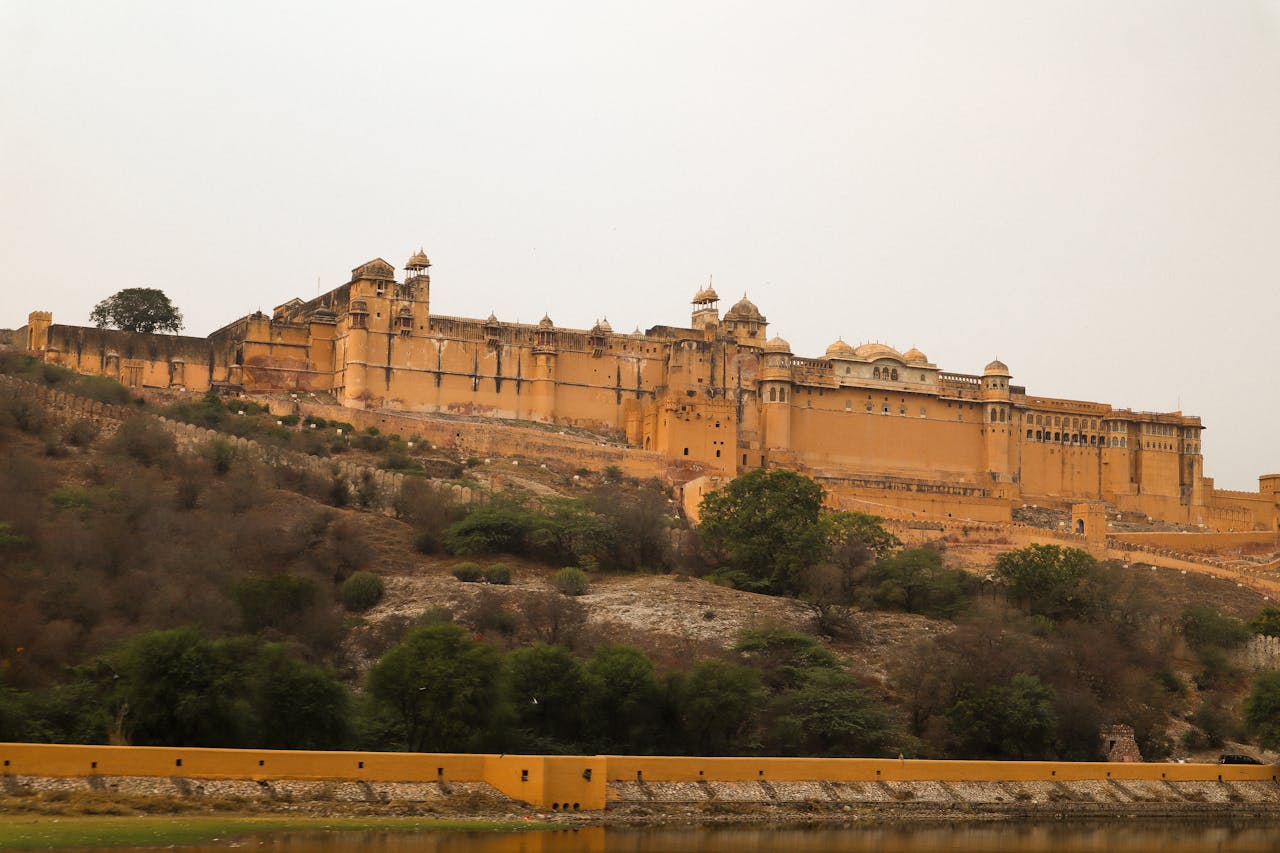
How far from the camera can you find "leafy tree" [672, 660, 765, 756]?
121 feet

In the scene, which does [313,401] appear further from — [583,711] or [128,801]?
[128,801]

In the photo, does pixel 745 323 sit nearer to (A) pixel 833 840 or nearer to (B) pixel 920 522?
(B) pixel 920 522

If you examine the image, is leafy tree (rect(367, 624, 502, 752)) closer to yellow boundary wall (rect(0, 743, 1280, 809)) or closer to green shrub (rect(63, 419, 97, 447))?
yellow boundary wall (rect(0, 743, 1280, 809))

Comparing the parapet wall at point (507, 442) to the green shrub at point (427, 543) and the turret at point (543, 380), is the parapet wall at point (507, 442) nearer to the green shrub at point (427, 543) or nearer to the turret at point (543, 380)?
the turret at point (543, 380)

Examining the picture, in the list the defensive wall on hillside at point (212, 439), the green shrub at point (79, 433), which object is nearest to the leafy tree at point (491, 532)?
the defensive wall on hillside at point (212, 439)

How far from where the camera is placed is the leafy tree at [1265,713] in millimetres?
40781

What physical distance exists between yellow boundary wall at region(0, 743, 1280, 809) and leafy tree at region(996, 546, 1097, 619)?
493 inches

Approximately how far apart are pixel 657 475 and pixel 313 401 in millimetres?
10827

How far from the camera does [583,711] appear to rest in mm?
36531

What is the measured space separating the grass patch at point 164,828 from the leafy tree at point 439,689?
4014 mm

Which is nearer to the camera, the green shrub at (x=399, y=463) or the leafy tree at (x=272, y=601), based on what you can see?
the leafy tree at (x=272, y=601)

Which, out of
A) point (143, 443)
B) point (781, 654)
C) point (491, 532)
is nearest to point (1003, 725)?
point (781, 654)

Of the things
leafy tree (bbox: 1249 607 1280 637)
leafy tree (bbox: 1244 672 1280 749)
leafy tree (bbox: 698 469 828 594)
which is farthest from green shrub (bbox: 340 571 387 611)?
leafy tree (bbox: 1249 607 1280 637)

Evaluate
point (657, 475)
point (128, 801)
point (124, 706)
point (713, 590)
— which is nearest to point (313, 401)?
point (657, 475)
